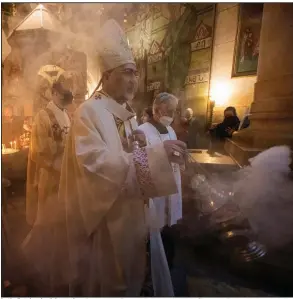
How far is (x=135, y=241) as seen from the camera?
4.63 feet

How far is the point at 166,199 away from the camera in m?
1.44

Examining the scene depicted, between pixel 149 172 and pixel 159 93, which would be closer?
pixel 149 172

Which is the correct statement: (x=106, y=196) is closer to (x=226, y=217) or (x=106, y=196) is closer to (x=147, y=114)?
(x=147, y=114)

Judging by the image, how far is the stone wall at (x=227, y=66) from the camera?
1328 mm

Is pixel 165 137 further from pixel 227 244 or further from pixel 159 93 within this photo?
pixel 227 244

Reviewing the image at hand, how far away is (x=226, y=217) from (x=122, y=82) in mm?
1016

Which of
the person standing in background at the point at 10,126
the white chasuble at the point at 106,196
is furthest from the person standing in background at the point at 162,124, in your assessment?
the person standing in background at the point at 10,126

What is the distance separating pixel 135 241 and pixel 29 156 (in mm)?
843

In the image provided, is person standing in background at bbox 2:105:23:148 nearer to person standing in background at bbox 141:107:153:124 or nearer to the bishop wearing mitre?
the bishop wearing mitre

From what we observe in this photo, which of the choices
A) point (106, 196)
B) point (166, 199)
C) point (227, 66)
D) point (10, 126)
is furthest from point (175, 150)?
point (10, 126)

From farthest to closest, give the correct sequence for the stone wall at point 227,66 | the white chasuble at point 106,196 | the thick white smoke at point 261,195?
the thick white smoke at point 261,195 < the stone wall at point 227,66 < the white chasuble at point 106,196

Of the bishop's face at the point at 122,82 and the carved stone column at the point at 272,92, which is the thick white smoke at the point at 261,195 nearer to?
the carved stone column at the point at 272,92

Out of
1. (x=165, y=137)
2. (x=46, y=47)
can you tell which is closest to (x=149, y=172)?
(x=165, y=137)

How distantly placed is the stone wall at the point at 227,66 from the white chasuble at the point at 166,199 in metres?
0.35
